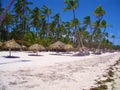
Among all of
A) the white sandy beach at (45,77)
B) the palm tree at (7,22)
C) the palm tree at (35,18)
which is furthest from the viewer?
the palm tree at (35,18)

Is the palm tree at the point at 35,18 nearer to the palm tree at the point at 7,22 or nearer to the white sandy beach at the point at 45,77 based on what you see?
the palm tree at the point at 7,22

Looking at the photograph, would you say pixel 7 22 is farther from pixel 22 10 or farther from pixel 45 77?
pixel 45 77

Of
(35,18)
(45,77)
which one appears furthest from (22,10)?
(45,77)

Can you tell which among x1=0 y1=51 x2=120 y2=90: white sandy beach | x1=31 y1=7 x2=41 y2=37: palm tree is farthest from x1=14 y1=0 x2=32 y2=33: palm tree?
x1=0 y1=51 x2=120 y2=90: white sandy beach

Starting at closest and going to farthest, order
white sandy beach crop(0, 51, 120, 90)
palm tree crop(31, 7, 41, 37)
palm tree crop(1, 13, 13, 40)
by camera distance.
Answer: white sandy beach crop(0, 51, 120, 90) < palm tree crop(1, 13, 13, 40) < palm tree crop(31, 7, 41, 37)

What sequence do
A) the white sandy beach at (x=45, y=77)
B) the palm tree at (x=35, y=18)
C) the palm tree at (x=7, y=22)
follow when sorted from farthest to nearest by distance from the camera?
the palm tree at (x=35, y=18) → the palm tree at (x=7, y=22) → the white sandy beach at (x=45, y=77)

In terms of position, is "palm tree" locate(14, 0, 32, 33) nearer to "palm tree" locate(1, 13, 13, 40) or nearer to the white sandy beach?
"palm tree" locate(1, 13, 13, 40)

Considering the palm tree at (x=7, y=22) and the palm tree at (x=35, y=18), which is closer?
the palm tree at (x=7, y=22)

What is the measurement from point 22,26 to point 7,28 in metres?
3.54

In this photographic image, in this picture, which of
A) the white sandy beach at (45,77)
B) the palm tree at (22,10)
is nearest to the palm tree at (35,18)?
the palm tree at (22,10)

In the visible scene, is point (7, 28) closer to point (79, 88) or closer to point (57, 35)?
point (57, 35)

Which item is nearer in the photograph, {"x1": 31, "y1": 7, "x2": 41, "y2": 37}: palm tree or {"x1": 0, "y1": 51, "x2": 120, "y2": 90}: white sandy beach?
{"x1": 0, "y1": 51, "x2": 120, "y2": 90}: white sandy beach

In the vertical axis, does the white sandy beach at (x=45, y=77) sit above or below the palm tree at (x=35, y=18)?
below

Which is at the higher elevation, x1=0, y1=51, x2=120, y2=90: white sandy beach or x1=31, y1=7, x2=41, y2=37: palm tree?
x1=31, y1=7, x2=41, y2=37: palm tree
